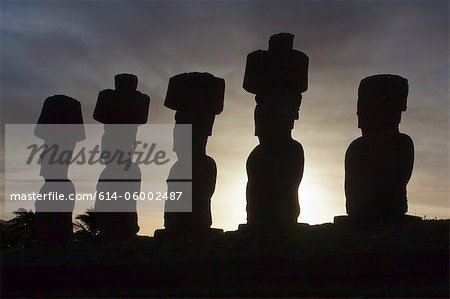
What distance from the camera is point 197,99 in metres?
15.7

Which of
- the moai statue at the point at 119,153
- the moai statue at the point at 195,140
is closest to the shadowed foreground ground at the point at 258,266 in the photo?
the moai statue at the point at 195,140

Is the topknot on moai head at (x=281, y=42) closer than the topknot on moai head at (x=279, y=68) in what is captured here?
No

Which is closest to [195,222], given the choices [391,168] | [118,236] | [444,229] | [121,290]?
[118,236]

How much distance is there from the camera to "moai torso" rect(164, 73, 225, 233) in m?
15.3

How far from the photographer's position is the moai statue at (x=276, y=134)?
45.8ft

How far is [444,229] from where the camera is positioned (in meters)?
11.5

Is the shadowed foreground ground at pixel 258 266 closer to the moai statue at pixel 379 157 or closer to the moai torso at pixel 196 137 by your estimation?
the moai statue at pixel 379 157

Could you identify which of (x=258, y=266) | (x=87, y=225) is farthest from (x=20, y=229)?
(x=258, y=266)

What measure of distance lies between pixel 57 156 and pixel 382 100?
8.33m

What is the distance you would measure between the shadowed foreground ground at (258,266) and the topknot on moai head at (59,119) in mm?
4058

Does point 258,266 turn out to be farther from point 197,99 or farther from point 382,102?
point 197,99

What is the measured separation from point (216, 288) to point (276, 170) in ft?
11.0

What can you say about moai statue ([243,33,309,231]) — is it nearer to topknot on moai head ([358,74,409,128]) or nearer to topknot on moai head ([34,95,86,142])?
topknot on moai head ([358,74,409,128])

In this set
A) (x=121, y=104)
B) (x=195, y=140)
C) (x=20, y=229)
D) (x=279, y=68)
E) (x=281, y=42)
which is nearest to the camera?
(x=279, y=68)
